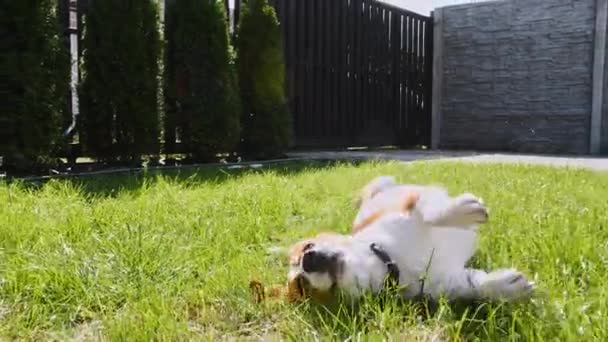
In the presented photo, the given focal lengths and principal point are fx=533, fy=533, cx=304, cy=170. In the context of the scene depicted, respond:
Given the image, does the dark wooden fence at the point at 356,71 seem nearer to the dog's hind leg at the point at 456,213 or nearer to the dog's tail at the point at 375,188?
the dog's tail at the point at 375,188

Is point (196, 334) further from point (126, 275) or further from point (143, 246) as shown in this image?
point (143, 246)

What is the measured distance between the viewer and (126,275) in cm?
136

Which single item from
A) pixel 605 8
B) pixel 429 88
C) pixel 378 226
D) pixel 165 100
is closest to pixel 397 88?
pixel 429 88

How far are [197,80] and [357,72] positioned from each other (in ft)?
12.0

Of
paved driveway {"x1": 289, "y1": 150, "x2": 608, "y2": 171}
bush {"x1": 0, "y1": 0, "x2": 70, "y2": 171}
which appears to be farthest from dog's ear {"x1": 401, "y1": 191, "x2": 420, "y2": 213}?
paved driveway {"x1": 289, "y1": 150, "x2": 608, "y2": 171}

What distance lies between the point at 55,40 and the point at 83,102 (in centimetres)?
65

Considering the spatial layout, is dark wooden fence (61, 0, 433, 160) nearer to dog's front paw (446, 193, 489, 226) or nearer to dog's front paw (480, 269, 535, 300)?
dog's front paw (446, 193, 489, 226)

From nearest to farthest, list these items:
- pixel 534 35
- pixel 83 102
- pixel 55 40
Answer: pixel 55 40
pixel 83 102
pixel 534 35

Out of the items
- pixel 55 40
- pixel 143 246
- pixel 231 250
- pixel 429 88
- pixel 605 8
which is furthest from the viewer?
pixel 429 88

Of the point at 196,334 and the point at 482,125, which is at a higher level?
the point at 482,125

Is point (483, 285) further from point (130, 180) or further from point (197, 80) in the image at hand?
point (197, 80)

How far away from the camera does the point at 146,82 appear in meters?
4.48

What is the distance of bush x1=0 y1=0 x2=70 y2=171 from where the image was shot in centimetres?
359

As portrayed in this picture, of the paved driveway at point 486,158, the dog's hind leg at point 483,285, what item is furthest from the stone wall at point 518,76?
the dog's hind leg at point 483,285
